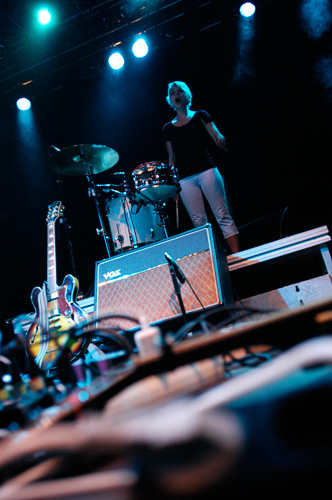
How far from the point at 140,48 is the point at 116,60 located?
1.24 feet

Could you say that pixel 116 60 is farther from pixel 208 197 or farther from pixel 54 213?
pixel 208 197

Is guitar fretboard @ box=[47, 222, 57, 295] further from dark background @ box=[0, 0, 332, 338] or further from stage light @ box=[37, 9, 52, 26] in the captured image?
stage light @ box=[37, 9, 52, 26]

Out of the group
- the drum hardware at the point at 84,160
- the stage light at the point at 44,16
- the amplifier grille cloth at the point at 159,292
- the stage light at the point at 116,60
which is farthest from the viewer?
the stage light at the point at 116,60

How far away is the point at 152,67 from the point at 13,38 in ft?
6.22

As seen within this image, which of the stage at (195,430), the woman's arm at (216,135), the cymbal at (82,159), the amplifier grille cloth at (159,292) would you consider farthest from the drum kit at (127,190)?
the stage at (195,430)

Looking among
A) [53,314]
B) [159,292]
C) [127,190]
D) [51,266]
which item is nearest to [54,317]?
[53,314]

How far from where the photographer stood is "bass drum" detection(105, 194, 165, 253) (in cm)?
432

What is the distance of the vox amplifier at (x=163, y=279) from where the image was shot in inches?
88.9

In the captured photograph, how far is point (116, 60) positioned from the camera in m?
4.98

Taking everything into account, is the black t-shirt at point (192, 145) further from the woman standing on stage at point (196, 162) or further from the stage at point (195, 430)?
the stage at point (195, 430)

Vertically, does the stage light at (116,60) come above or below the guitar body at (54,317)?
above

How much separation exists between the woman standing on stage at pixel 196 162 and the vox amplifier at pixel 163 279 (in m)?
0.98

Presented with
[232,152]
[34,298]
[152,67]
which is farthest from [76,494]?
[152,67]

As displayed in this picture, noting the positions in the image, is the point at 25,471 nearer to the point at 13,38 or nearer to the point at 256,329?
the point at 256,329
